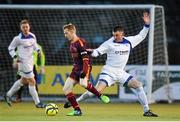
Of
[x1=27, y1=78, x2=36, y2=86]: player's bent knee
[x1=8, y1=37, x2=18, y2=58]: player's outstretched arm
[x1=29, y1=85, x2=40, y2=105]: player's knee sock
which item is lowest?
[x1=29, y1=85, x2=40, y2=105]: player's knee sock

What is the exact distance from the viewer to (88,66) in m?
14.1

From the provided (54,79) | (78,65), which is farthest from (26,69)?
(54,79)

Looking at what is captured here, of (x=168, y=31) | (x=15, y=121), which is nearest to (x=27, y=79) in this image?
(x=15, y=121)

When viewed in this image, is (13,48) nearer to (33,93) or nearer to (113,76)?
(33,93)

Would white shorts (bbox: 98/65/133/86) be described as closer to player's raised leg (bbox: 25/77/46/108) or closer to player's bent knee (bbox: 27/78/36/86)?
player's raised leg (bbox: 25/77/46/108)

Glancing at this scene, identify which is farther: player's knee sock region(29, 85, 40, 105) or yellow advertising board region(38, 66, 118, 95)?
yellow advertising board region(38, 66, 118, 95)

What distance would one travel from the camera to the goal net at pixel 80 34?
20.8m

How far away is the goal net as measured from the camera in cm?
2078

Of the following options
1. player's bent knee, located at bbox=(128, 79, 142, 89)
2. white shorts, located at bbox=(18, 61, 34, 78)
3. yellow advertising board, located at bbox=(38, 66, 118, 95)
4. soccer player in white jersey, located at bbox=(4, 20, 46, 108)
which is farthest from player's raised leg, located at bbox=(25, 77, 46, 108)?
yellow advertising board, located at bbox=(38, 66, 118, 95)

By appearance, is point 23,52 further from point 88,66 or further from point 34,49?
point 88,66

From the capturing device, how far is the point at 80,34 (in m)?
22.8

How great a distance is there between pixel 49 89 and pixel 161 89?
3.35 metres

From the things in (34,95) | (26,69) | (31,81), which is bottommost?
(34,95)

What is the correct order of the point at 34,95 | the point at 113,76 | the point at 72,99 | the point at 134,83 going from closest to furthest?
1. the point at 72,99
2. the point at 134,83
3. the point at 113,76
4. the point at 34,95
